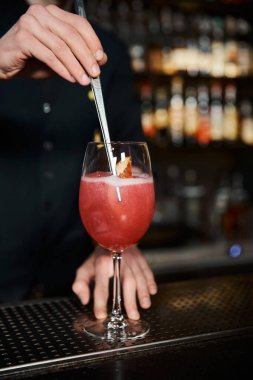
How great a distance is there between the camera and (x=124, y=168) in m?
0.91

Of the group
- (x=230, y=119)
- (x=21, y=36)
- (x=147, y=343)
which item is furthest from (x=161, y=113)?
(x=147, y=343)

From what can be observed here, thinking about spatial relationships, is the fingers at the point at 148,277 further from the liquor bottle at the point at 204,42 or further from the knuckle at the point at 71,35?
the liquor bottle at the point at 204,42

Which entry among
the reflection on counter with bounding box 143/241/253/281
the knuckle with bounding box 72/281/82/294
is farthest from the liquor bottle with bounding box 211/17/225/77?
the knuckle with bounding box 72/281/82/294

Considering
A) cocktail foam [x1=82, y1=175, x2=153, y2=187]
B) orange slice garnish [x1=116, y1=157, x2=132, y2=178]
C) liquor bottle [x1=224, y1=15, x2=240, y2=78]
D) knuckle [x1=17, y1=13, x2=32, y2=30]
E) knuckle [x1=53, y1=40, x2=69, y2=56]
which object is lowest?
cocktail foam [x1=82, y1=175, x2=153, y2=187]

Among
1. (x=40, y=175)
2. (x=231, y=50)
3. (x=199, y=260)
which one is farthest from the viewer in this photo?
(x=231, y=50)

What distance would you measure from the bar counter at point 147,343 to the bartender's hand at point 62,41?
0.43 m

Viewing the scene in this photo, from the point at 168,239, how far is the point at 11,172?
59.7 inches

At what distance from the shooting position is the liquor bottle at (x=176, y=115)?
316 centimetres

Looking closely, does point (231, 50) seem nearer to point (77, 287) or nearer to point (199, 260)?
point (199, 260)

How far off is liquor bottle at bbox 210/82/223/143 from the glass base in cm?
240

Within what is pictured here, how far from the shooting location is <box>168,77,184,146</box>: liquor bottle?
316cm

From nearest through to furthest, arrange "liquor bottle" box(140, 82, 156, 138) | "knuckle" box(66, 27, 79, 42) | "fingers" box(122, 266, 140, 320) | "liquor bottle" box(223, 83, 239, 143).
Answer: "knuckle" box(66, 27, 79, 42)
"fingers" box(122, 266, 140, 320)
"liquor bottle" box(140, 82, 156, 138)
"liquor bottle" box(223, 83, 239, 143)

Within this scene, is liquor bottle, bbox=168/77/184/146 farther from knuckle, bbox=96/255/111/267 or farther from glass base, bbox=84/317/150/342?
glass base, bbox=84/317/150/342

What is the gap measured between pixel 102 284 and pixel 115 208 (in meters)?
0.20
